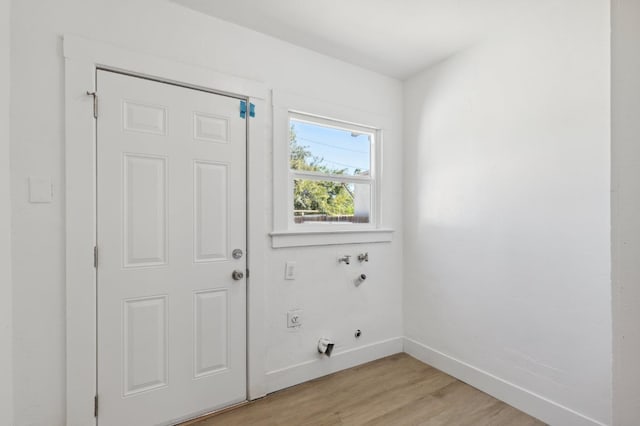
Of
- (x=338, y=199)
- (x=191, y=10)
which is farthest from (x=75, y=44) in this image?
(x=338, y=199)

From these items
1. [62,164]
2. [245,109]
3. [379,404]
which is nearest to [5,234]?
[62,164]

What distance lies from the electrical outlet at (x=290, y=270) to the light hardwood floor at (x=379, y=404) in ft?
2.73

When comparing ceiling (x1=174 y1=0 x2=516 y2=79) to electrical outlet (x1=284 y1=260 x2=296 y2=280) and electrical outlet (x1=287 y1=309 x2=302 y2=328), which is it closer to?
electrical outlet (x1=284 y1=260 x2=296 y2=280)

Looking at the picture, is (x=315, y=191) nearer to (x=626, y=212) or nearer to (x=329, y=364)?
(x=329, y=364)

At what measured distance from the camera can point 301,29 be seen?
218 centimetres

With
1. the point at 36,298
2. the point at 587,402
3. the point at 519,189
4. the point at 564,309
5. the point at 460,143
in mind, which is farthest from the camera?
the point at 460,143

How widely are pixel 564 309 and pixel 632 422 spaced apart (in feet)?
5.03

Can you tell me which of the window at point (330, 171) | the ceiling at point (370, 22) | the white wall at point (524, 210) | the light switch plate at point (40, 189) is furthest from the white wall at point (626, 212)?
the light switch plate at point (40, 189)

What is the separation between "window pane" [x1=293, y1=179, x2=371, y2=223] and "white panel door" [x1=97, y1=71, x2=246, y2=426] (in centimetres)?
51

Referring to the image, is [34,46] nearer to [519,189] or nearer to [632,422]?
[632,422]

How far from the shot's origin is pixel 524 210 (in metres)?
2.07

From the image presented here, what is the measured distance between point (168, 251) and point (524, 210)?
2345 mm

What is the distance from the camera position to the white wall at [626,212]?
616 mm

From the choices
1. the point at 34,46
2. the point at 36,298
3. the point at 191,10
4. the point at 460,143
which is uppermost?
the point at 191,10
